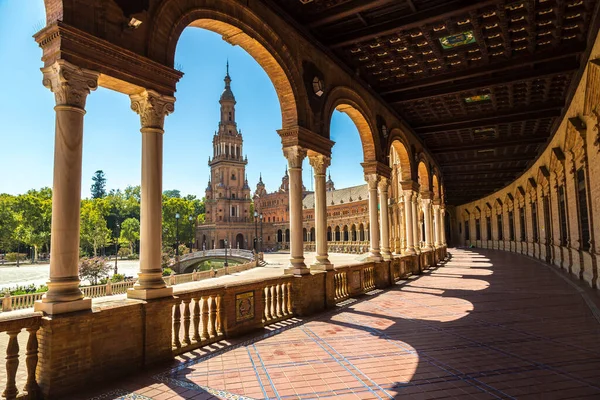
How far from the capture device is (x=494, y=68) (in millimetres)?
11375

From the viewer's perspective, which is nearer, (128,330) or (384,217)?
(128,330)

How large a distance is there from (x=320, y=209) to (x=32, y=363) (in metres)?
7.32

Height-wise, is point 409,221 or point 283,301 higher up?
point 409,221

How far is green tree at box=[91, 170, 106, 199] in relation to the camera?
11321 centimetres

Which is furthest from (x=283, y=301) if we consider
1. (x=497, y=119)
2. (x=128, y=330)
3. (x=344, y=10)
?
(x=497, y=119)

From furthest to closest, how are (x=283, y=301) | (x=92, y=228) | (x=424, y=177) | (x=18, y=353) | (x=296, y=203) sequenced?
(x=92, y=228)
(x=424, y=177)
(x=296, y=203)
(x=283, y=301)
(x=18, y=353)

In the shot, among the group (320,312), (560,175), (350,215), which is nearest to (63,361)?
(320,312)

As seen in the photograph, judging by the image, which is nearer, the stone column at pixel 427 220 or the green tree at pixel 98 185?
the stone column at pixel 427 220

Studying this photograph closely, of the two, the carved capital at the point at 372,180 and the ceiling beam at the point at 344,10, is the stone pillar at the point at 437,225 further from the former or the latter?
the ceiling beam at the point at 344,10

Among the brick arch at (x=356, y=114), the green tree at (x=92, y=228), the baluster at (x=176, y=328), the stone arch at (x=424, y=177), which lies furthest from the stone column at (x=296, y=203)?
the green tree at (x=92, y=228)

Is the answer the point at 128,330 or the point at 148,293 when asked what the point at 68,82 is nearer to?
the point at 148,293

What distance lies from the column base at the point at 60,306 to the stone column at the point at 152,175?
1.02 meters

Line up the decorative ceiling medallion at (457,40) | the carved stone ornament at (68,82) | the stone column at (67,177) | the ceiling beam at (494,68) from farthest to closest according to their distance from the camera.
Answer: the ceiling beam at (494,68) < the decorative ceiling medallion at (457,40) < the carved stone ornament at (68,82) < the stone column at (67,177)

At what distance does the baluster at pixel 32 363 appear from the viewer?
4.21 metres
